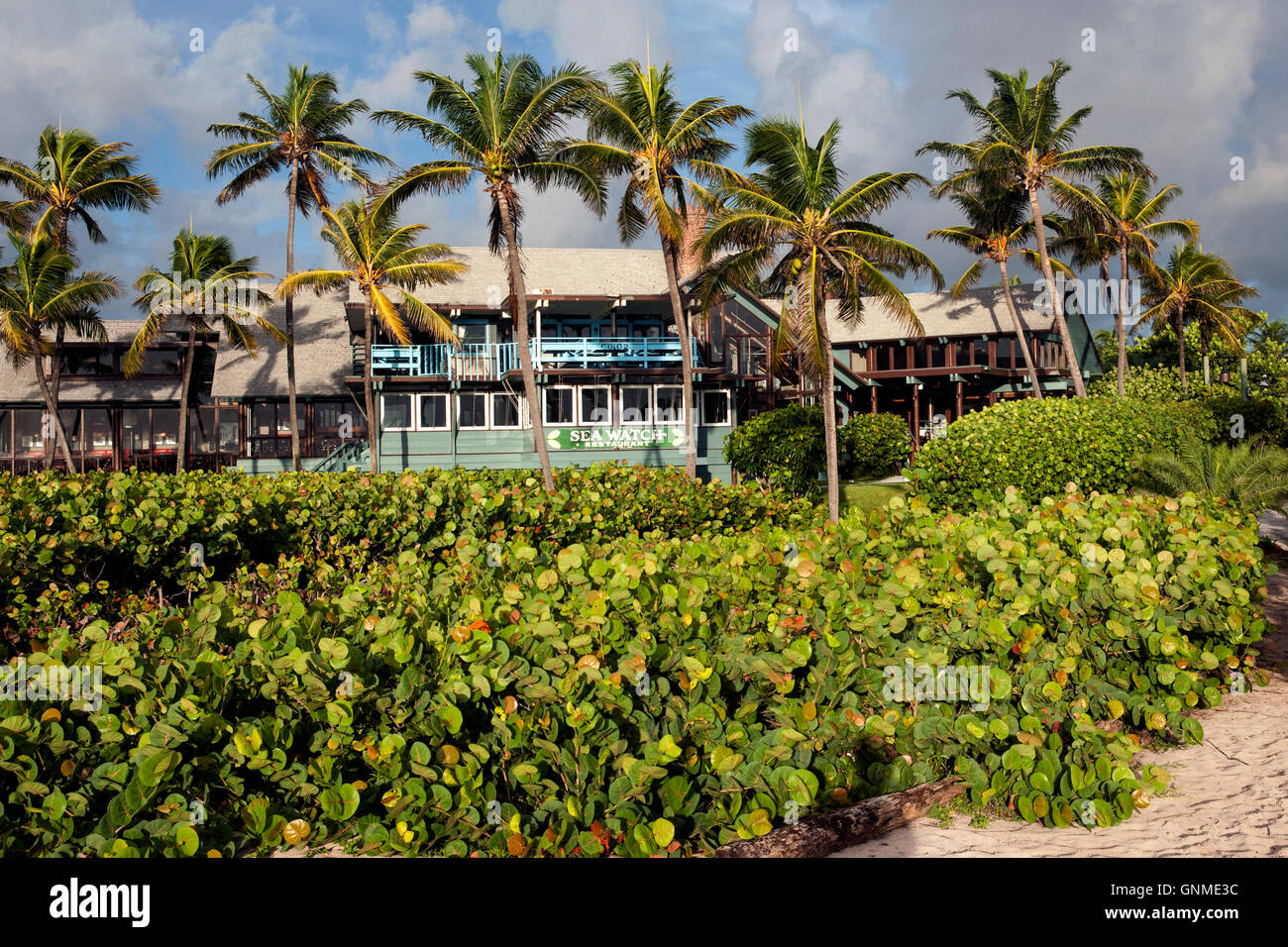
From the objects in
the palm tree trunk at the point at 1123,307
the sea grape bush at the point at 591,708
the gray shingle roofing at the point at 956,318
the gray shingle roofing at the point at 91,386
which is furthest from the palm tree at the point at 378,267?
the palm tree trunk at the point at 1123,307

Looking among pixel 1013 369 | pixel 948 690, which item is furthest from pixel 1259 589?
pixel 1013 369

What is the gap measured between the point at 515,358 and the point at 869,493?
13667 millimetres

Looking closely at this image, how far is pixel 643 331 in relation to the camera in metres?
32.5

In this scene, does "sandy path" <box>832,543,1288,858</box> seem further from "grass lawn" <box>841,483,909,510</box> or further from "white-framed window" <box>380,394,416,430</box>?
"white-framed window" <box>380,394,416,430</box>

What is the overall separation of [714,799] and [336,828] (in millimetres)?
1914

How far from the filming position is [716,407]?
99.7 ft

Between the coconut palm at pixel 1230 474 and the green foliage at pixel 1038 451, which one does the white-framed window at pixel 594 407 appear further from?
the coconut palm at pixel 1230 474

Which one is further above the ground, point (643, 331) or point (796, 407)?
point (643, 331)

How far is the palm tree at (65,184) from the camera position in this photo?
2919 cm

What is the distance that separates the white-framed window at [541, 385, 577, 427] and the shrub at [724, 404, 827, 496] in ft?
22.0

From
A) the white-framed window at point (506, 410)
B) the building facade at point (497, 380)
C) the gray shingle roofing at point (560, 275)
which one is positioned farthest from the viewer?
the gray shingle roofing at point (560, 275)

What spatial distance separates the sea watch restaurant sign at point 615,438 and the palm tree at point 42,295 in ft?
53.7
